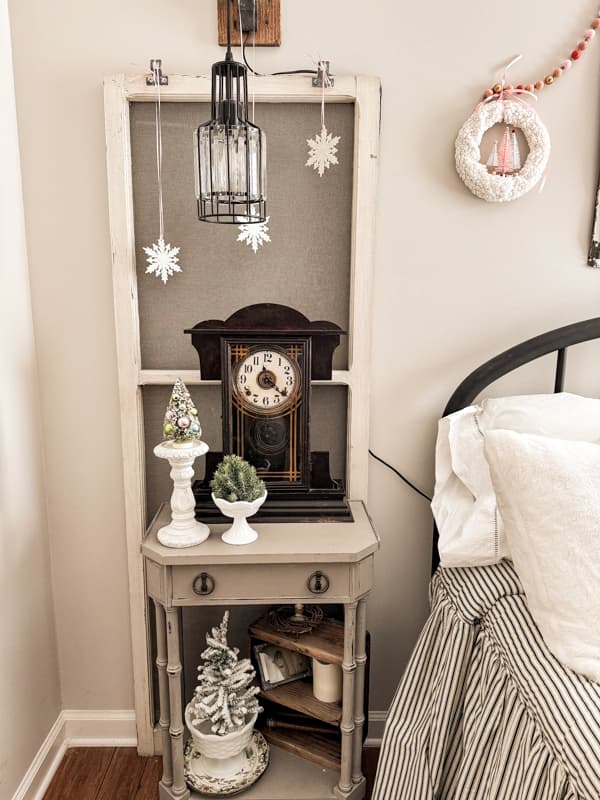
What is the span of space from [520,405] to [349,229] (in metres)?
0.61

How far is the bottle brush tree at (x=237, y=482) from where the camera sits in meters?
1.50

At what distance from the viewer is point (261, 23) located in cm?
155

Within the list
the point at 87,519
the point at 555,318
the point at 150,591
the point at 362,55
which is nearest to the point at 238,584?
the point at 150,591

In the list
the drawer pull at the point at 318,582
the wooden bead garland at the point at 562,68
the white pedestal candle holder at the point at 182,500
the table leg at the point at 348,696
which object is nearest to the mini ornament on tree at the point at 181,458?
the white pedestal candle holder at the point at 182,500

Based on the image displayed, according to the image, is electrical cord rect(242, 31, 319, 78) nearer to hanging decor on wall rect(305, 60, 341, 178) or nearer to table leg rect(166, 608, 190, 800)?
hanging decor on wall rect(305, 60, 341, 178)

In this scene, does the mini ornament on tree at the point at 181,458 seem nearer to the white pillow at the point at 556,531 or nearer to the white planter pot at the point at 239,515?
the white planter pot at the point at 239,515

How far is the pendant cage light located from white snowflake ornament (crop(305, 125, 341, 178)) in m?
0.24

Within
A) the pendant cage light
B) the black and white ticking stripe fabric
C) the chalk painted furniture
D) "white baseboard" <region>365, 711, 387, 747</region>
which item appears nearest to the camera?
the black and white ticking stripe fabric

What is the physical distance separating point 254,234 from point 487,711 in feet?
3.88

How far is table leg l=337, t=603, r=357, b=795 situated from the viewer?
155 centimetres

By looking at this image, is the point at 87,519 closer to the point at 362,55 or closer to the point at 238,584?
the point at 238,584

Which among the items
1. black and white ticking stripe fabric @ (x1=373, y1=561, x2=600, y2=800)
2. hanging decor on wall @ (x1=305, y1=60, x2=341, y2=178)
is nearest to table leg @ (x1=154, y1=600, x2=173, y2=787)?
black and white ticking stripe fabric @ (x1=373, y1=561, x2=600, y2=800)

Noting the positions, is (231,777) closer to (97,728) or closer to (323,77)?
(97,728)

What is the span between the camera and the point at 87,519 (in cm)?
181
